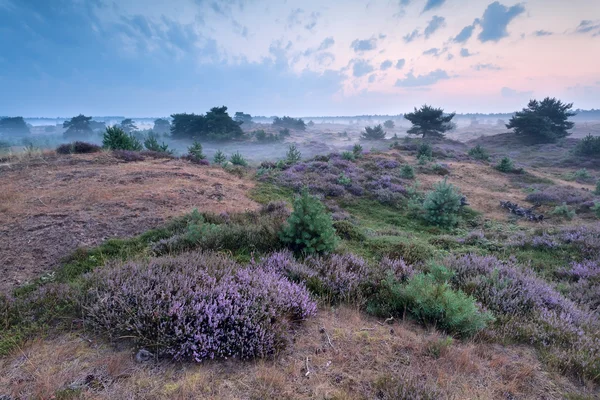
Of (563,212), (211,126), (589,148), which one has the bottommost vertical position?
(563,212)

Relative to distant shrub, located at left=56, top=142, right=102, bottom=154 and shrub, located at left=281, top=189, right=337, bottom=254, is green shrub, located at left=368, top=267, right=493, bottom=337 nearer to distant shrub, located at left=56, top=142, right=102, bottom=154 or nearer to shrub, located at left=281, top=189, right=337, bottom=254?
shrub, located at left=281, top=189, right=337, bottom=254

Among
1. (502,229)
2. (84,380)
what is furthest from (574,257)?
(84,380)

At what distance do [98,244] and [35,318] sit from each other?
10.9ft

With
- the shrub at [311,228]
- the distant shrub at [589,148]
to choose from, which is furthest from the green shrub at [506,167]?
the shrub at [311,228]

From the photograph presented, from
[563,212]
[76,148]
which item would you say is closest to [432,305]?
[563,212]

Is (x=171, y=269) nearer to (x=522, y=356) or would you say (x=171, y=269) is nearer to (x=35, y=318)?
(x=35, y=318)

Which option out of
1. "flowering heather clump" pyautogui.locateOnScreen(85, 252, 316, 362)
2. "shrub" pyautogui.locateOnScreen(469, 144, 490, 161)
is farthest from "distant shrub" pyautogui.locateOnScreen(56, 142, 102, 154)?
"shrub" pyautogui.locateOnScreen(469, 144, 490, 161)

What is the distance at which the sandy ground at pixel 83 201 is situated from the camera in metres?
5.84

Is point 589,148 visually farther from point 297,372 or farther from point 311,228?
point 297,372

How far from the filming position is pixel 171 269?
13.6 ft

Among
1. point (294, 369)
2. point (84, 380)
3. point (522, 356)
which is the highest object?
point (84, 380)

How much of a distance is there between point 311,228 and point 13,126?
144m

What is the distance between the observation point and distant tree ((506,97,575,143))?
43000 mm

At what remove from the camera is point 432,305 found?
12.0 ft
